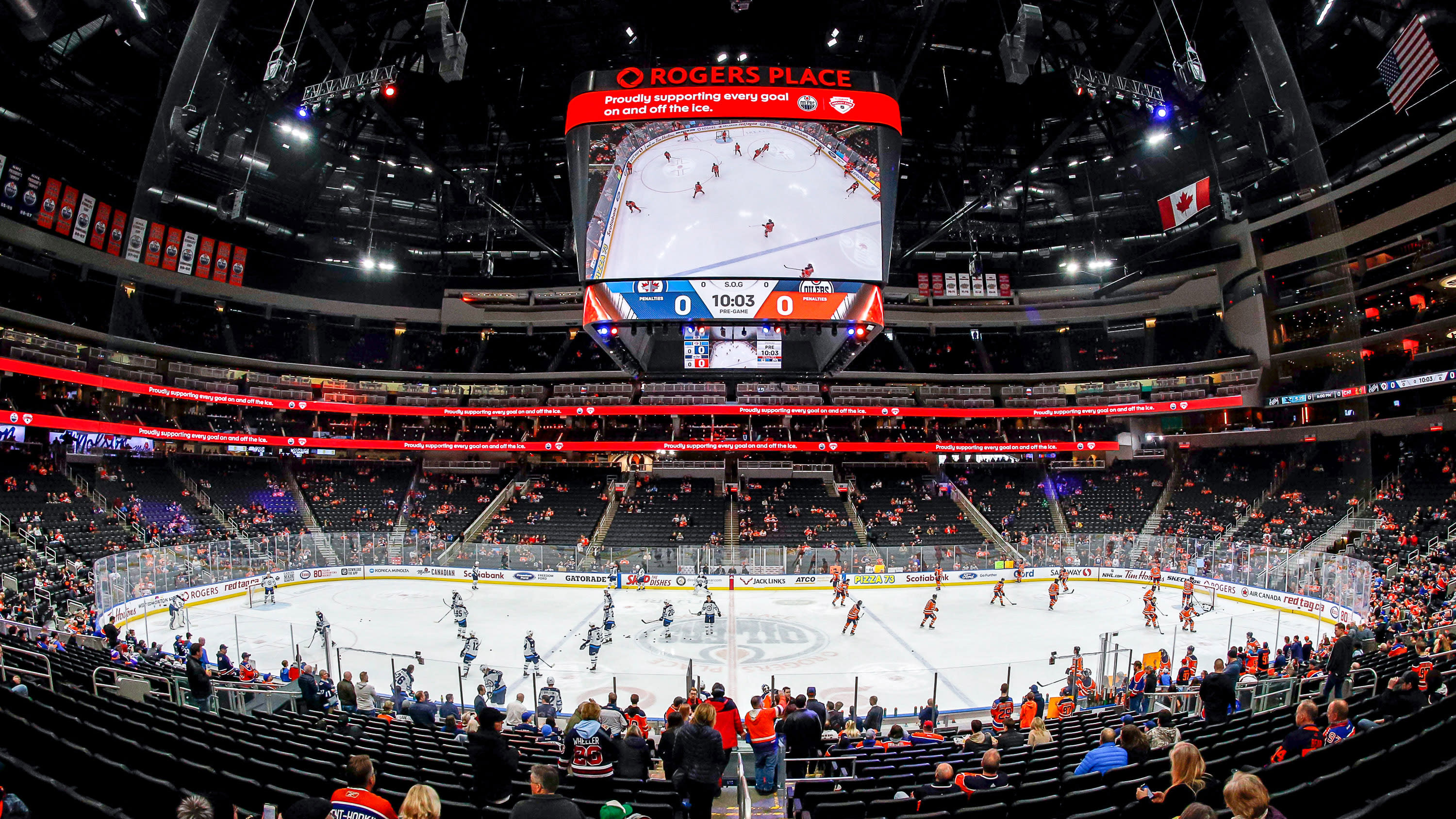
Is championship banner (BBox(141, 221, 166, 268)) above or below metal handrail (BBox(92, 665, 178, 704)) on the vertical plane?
above

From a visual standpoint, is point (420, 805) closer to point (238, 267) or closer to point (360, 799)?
point (360, 799)

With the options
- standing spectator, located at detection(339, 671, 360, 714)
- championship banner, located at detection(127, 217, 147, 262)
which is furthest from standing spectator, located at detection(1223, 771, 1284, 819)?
championship banner, located at detection(127, 217, 147, 262)

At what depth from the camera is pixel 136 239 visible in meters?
36.7

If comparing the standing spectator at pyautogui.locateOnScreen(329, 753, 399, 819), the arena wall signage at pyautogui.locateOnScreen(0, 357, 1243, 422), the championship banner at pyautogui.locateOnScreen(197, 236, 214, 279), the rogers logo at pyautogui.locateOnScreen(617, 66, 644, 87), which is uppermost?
the championship banner at pyautogui.locateOnScreen(197, 236, 214, 279)

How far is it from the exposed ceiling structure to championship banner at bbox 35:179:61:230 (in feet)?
3.17

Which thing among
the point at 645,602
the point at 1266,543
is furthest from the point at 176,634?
the point at 1266,543

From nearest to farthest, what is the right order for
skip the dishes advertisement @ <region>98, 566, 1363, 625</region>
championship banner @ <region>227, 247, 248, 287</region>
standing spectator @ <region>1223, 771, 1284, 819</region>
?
1. standing spectator @ <region>1223, 771, 1284, 819</region>
2. skip the dishes advertisement @ <region>98, 566, 1363, 625</region>
3. championship banner @ <region>227, 247, 248, 287</region>

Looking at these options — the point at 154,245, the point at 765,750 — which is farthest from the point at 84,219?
the point at 765,750

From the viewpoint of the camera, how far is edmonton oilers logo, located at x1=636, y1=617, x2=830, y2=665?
63.5 ft

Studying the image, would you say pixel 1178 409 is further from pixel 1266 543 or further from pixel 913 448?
pixel 913 448

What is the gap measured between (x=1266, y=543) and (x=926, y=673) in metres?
24.7

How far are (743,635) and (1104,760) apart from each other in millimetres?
16472

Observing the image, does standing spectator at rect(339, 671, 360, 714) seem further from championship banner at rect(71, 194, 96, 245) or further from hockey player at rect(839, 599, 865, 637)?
championship banner at rect(71, 194, 96, 245)

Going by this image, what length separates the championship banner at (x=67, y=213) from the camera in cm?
3266
